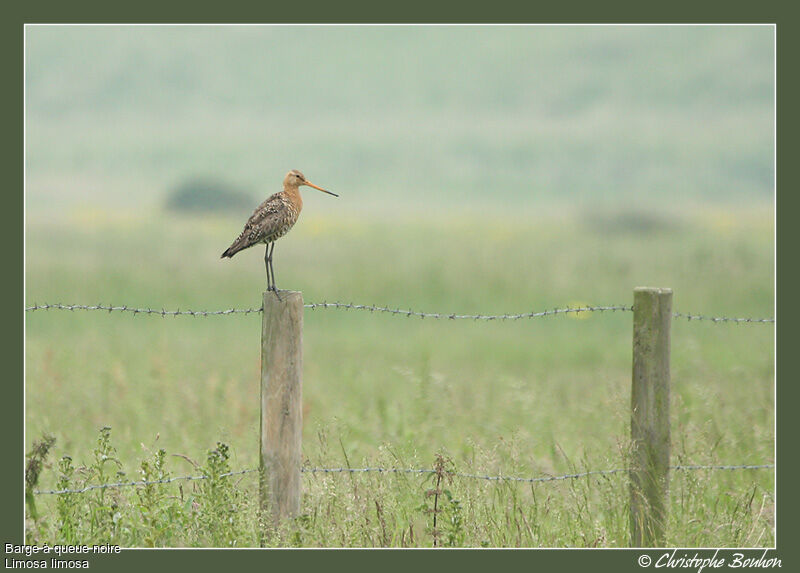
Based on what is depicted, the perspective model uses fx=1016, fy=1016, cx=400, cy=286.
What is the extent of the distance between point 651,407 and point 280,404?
8.47 feet

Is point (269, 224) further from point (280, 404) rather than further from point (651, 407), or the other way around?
point (651, 407)

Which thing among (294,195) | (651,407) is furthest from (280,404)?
(651,407)

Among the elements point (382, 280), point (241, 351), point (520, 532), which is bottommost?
point (520, 532)

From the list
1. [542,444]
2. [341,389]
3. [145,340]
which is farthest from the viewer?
[145,340]

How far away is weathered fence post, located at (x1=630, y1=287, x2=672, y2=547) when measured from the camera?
7.05 m

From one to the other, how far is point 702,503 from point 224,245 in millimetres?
22518

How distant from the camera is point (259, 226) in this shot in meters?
7.05

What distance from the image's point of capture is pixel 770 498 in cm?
817

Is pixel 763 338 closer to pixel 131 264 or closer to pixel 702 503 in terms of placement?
pixel 702 503

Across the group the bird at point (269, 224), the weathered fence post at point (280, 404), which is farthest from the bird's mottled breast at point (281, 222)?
the weathered fence post at point (280, 404)

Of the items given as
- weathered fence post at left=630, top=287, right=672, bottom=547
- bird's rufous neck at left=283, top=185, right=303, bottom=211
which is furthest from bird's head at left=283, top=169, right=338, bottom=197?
weathered fence post at left=630, top=287, right=672, bottom=547

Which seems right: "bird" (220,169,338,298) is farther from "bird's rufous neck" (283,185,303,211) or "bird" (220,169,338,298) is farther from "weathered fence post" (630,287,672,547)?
"weathered fence post" (630,287,672,547)

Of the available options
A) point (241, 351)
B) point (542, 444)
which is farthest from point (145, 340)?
point (542, 444)

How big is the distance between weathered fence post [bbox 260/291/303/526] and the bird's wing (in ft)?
1.84
